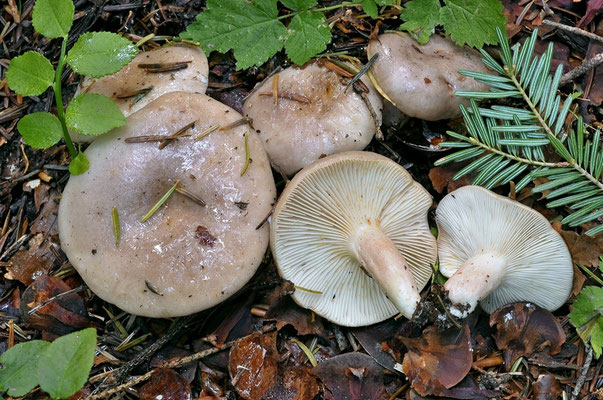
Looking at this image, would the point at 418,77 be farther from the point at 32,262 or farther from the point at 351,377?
the point at 32,262

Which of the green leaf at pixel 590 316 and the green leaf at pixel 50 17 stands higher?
the green leaf at pixel 50 17

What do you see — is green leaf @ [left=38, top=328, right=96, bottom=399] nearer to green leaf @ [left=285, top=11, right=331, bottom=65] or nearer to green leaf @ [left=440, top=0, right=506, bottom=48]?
green leaf @ [left=285, top=11, right=331, bottom=65]

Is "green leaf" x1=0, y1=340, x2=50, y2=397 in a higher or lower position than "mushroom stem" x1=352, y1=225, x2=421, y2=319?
lower

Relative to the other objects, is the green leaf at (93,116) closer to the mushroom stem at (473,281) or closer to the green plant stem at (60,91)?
the green plant stem at (60,91)

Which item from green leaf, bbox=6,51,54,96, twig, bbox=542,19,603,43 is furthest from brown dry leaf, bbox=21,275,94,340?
twig, bbox=542,19,603,43

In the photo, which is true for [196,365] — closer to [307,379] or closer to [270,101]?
[307,379]

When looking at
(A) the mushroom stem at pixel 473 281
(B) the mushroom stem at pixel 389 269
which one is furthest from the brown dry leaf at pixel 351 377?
(A) the mushroom stem at pixel 473 281
